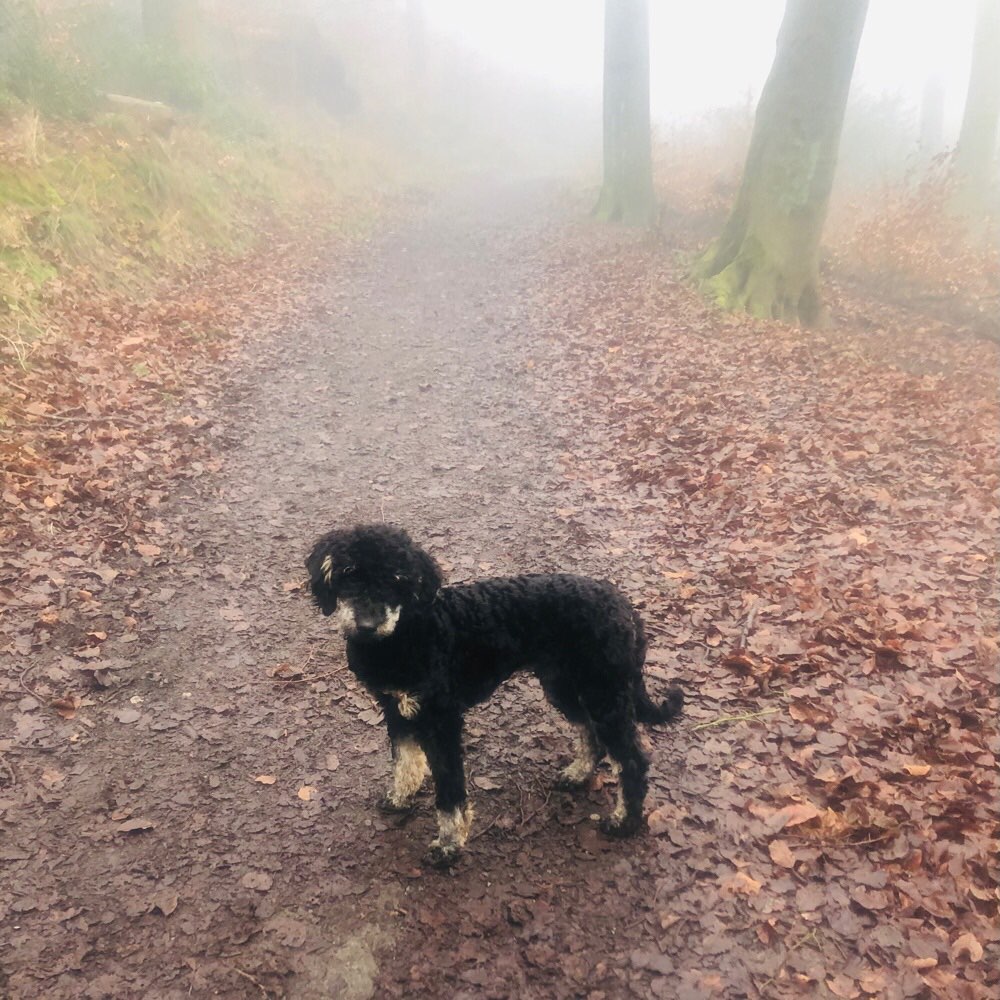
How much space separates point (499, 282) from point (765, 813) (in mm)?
12867

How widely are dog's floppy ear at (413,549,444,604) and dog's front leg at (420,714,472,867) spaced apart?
2.39 feet

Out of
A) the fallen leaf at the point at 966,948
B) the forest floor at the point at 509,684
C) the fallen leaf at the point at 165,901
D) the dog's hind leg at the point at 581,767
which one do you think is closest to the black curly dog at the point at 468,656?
the dog's hind leg at the point at 581,767

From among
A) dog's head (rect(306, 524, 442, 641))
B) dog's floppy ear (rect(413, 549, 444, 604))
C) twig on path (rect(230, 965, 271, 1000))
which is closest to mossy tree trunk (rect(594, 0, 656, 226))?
dog's floppy ear (rect(413, 549, 444, 604))

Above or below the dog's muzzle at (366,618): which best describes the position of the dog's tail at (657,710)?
Answer: below

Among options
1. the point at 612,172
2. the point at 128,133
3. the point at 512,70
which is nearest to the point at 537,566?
the point at 128,133

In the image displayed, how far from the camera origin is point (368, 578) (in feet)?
11.3

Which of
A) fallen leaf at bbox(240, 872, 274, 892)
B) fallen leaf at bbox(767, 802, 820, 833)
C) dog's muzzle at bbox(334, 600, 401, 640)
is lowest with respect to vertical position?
fallen leaf at bbox(767, 802, 820, 833)

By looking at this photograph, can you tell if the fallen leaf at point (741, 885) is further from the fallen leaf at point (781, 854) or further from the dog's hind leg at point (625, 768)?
the dog's hind leg at point (625, 768)

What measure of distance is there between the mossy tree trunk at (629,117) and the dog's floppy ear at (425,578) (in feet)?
54.0

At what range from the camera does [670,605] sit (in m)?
5.87

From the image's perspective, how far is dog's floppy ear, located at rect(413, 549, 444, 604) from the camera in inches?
139

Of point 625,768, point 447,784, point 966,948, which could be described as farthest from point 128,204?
point 966,948

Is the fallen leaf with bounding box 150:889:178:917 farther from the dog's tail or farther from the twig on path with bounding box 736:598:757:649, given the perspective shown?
the twig on path with bounding box 736:598:757:649

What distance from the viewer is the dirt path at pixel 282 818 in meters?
3.33
